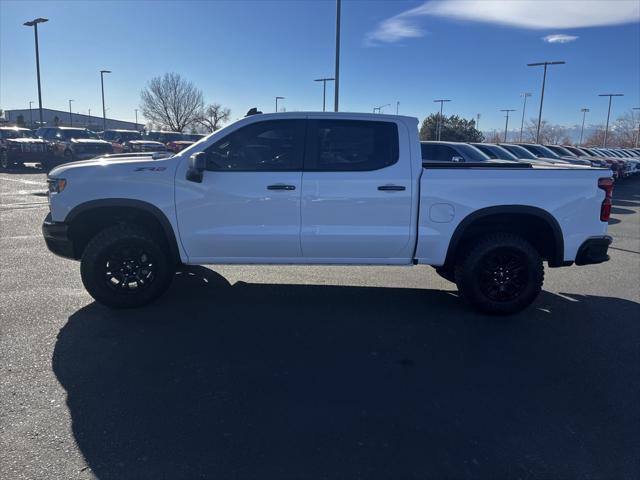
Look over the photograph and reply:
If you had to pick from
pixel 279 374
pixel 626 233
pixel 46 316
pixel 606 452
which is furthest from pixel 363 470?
pixel 626 233

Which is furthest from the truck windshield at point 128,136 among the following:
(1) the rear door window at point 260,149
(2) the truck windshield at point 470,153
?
(1) the rear door window at point 260,149

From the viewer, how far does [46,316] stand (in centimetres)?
479

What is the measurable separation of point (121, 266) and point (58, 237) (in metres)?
0.67

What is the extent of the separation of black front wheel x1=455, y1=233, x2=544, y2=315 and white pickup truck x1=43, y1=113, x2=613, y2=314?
0.01 m

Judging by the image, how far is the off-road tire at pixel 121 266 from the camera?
189 inches

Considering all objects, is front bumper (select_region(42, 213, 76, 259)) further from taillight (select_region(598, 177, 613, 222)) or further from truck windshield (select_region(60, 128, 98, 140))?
truck windshield (select_region(60, 128, 98, 140))

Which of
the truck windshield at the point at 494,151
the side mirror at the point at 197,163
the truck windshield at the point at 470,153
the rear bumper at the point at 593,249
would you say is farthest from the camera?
the truck windshield at the point at 494,151

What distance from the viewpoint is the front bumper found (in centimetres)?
484

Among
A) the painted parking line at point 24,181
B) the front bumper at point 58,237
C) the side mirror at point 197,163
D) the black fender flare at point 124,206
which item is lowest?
the painted parking line at point 24,181

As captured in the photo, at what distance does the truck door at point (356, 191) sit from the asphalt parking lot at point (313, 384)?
0.75 meters

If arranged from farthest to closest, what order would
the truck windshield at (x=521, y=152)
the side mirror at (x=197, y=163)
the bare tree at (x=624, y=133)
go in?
the bare tree at (x=624, y=133) < the truck windshield at (x=521, y=152) < the side mirror at (x=197, y=163)

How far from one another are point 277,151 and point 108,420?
9.43ft

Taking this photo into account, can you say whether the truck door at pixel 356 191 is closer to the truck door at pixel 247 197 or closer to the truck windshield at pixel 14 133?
the truck door at pixel 247 197

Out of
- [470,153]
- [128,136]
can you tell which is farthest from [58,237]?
[128,136]
